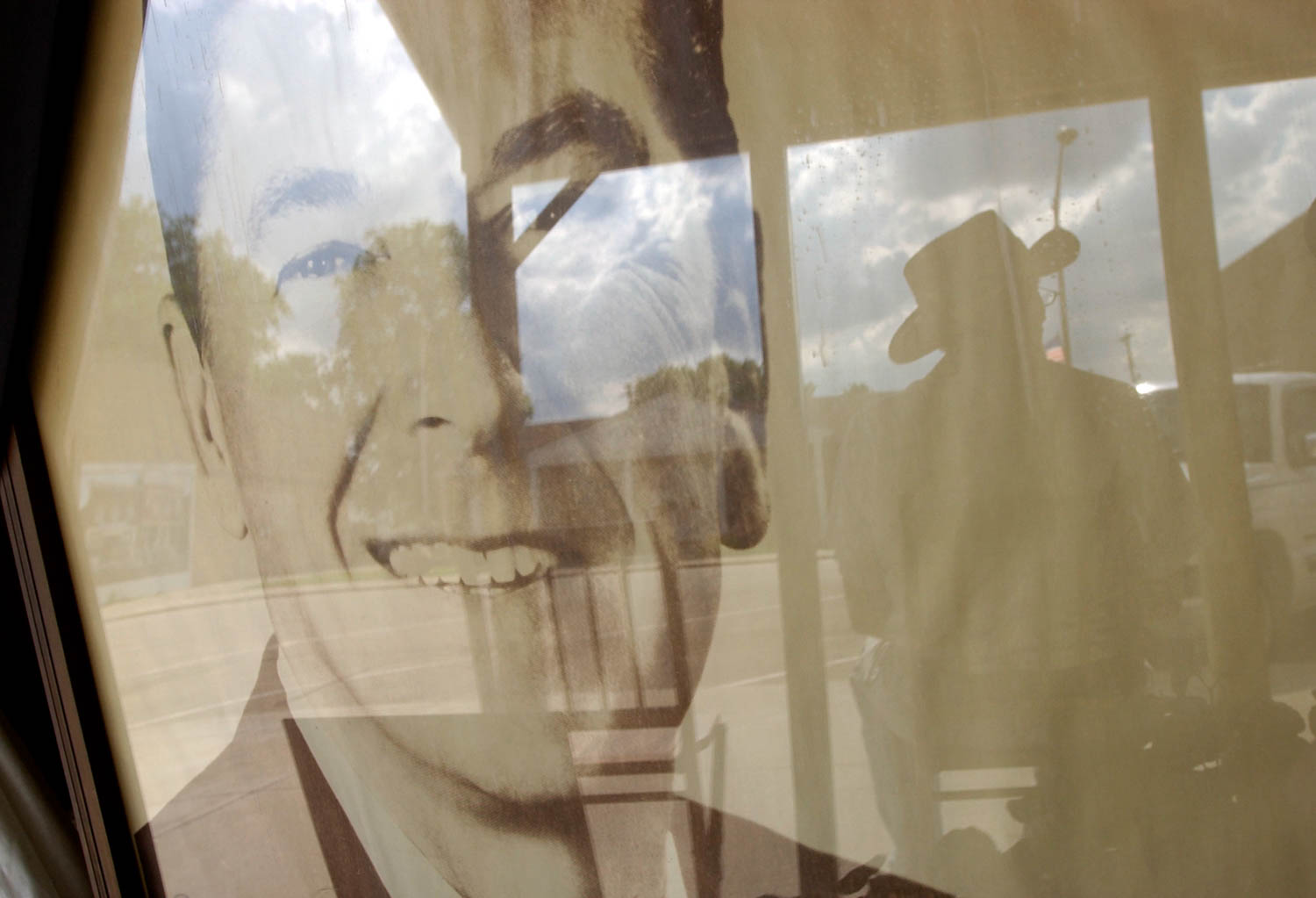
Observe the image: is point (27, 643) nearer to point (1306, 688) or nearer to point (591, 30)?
point (591, 30)

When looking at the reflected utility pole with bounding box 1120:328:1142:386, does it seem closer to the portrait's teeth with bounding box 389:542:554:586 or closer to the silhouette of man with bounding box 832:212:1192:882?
the silhouette of man with bounding box 832:212:1192:882

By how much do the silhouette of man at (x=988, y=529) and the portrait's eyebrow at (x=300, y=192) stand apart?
0.74 m

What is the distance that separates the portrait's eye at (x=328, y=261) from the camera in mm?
1132

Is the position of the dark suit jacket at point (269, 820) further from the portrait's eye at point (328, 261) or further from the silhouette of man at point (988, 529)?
the silhouette of man at point (988, 529)

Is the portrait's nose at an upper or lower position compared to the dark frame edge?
upper

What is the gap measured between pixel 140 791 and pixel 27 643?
318 millimetres

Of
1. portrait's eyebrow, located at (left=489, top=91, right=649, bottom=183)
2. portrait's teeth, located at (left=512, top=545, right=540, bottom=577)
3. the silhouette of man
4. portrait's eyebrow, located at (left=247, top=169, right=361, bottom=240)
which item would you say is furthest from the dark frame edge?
the silhouette of man

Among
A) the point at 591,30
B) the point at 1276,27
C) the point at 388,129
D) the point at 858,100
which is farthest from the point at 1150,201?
the point at 388,129

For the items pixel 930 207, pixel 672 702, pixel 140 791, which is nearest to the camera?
pixel 930 207

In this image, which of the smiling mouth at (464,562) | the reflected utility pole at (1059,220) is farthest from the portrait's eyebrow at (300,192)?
the reflected utility pole at (1059,220)

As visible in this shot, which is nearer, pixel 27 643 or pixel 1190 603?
pixel 1190 603

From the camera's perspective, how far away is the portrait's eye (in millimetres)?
1132

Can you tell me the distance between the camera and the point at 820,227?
95 cm

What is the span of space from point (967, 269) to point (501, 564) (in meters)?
0.66
